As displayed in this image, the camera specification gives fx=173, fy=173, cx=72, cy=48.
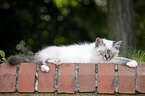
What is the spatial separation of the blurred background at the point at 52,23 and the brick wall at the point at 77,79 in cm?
206

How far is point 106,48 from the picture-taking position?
2281 mm

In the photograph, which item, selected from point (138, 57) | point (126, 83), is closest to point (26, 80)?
point (126, 83)

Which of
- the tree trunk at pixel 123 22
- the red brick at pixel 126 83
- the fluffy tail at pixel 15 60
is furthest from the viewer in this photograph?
the tree trunk at pixel 123 22

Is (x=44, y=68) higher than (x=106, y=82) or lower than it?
higher

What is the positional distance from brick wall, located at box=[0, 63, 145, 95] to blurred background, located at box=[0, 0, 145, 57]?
206 centimetres

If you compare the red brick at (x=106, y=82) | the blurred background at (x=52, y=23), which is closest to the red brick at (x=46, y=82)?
the red brick at (x=106, y=82)

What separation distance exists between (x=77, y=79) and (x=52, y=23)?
3.13 m

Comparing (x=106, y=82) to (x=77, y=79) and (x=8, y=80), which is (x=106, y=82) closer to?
(x=77, y=79)

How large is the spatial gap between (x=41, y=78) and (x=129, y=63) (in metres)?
0.94

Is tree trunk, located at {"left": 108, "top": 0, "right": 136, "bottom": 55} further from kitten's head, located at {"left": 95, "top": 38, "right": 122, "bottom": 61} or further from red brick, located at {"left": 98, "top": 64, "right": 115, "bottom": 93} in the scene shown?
red brick, located at {"left": 98, "top": 64, "right": 115, "bottom": 93}

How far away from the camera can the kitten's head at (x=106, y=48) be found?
2238 mm

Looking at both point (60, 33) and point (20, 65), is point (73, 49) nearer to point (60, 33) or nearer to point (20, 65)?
point (20, 65)

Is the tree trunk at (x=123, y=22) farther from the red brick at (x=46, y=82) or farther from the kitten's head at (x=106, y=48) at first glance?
the red brick at (x=46, y=82)

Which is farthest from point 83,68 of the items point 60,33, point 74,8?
point 74,8
